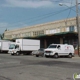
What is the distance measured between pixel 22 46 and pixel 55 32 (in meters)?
14.5

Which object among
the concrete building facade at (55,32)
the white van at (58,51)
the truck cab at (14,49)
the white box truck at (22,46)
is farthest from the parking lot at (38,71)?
the concrete building facade at (55,32)

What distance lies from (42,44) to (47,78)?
5144 cm

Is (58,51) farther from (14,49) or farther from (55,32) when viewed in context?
(55,32)

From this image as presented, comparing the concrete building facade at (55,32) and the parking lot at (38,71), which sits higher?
the concrete building facade at (55,32)

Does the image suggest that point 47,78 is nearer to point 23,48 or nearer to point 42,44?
point 23,48

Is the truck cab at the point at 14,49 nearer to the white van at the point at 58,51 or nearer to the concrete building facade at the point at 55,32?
the concrete building facade at the point at 55,32

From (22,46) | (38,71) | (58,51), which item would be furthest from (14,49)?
(38,71)

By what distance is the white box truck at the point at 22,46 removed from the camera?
46.9 meters

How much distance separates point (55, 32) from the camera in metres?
59.8

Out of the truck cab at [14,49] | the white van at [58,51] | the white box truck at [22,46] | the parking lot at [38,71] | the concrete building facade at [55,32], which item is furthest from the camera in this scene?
the concrete building facade at [55,32]

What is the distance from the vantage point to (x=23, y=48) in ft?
158

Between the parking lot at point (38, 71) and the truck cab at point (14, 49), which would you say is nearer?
the parking lot at point (38, 71)

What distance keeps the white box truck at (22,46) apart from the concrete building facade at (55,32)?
511 cm

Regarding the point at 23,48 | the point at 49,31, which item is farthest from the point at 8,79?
the point at 49,31
